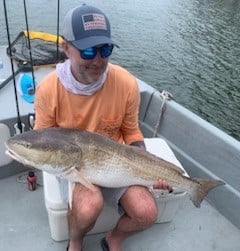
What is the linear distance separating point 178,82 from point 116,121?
29.8 ft

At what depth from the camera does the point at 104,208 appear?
2961 millimetres

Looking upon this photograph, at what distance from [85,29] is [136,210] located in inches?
48.7

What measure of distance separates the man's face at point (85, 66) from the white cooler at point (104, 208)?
81 centimetres

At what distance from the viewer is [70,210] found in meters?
2.70

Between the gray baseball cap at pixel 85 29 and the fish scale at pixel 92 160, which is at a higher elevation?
the gray baseball cap at pixel 85 29

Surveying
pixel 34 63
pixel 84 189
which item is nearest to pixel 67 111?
pixel 84 189

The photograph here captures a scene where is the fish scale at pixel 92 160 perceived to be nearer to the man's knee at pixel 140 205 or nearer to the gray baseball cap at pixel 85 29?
the man's knee at pixel 140 205

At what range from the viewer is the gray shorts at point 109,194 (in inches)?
108

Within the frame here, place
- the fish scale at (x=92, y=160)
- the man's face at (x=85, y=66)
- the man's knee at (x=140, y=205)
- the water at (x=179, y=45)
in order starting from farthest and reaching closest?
the water at (x=179, y=45) → the man's knee at (x=140, y=205) → the man's face at (x=85, y=66) → the fish scale at (x=92, y=160)

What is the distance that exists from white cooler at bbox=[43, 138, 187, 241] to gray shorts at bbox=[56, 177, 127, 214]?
4 cm

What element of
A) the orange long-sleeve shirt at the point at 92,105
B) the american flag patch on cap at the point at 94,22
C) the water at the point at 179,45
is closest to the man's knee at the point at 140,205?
the orange long-sleeve shirt at the point at 92,105

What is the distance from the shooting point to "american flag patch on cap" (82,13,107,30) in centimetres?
245

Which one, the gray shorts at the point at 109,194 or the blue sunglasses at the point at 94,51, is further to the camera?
the gray shorts at the point at 109,194

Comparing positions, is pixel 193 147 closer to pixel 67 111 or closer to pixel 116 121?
pixel 116 121
